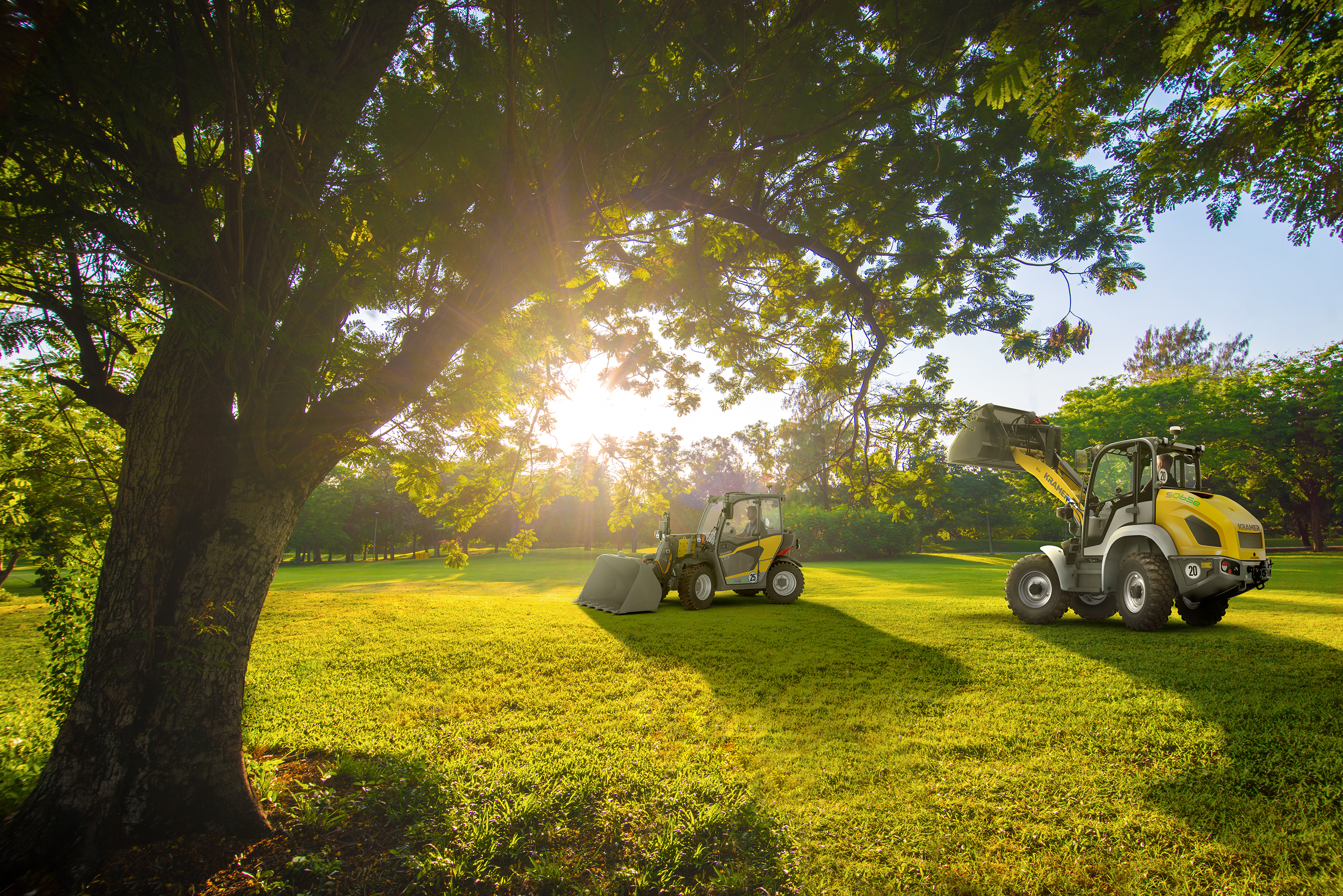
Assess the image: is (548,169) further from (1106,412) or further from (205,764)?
(1106,412)

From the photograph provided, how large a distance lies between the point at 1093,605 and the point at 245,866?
977 cm

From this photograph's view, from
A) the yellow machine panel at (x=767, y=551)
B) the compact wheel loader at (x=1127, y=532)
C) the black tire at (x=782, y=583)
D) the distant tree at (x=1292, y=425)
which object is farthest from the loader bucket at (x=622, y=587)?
the distant tree at (x=1292, y=425)

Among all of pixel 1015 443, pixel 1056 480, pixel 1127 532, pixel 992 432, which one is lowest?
pixel 1127 532

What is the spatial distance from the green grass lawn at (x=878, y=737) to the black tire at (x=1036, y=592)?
0.40m

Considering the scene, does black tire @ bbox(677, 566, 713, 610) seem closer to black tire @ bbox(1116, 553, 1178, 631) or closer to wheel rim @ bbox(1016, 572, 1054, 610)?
wheel rim @ bbox(1016, 572, 1054, 610)

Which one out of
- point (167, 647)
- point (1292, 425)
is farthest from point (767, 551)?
point (1292, 425)

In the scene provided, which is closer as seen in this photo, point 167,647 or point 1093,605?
point 167,647

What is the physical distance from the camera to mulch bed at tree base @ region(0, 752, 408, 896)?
7.43 feet

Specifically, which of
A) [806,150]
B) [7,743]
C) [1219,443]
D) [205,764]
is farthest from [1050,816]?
[1219,443]

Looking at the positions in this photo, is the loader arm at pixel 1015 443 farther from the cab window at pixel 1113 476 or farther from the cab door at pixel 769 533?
the cab door at pixel 769 533

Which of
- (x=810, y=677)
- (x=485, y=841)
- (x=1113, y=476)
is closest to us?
(x=485, y=841)

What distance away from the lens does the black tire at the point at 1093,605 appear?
25.1ft

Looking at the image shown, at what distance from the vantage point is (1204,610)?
278 inches

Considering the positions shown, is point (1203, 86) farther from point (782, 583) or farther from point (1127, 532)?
point (782, 583)
